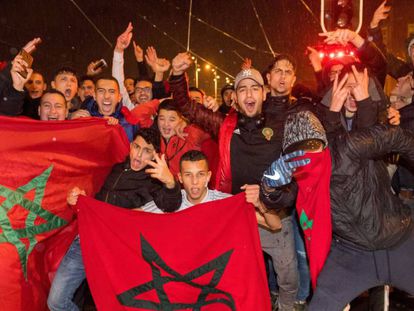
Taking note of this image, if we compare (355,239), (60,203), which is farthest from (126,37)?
(355,239)

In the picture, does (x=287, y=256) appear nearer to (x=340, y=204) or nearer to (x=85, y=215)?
(x=340, y=204)

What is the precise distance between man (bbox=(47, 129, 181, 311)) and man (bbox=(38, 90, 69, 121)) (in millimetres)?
891

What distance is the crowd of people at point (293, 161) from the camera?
3.53 m

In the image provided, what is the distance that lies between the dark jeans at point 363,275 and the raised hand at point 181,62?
2.34m

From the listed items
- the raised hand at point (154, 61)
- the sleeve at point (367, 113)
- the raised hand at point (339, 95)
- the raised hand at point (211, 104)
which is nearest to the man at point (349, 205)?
the sleeve at point (367, 113)

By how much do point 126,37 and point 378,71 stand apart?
3.19 m

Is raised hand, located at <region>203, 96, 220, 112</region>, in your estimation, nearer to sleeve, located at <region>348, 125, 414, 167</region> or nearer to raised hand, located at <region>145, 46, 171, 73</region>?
raised hand, located at <region>145, 46, 171, 73</region>

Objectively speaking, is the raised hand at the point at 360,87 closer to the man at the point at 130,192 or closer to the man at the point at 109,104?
the man at the point at 130,192

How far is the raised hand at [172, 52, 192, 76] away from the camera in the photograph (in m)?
4.56

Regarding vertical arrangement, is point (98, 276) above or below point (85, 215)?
below

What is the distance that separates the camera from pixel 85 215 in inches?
159

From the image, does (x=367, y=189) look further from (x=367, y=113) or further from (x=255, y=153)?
(x=255, y=153)

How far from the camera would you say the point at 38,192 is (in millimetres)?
4434

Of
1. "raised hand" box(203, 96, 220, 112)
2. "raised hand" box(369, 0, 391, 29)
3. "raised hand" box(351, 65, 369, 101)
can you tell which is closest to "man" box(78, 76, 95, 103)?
"raised hand" box(203, 96, 220, 112)
